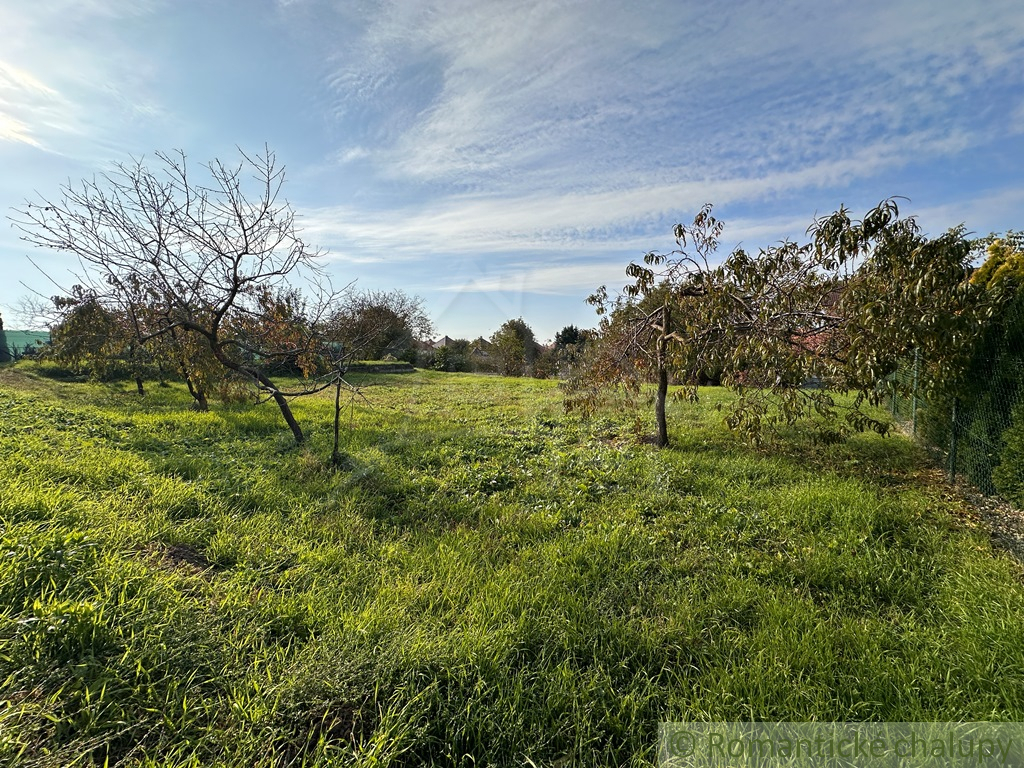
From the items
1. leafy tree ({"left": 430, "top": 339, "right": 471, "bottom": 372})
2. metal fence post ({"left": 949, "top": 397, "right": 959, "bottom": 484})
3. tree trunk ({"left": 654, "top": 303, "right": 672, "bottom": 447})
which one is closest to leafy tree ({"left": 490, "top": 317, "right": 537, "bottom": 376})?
leafy tree ({"left": 430, "top": 339, "right": 471, "bottom": 372})

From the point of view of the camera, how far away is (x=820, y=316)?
3689 millimetres

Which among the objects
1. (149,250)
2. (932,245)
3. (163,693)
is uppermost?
(149,250)

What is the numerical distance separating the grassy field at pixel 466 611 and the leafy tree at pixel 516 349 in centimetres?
2123

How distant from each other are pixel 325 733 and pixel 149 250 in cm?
609

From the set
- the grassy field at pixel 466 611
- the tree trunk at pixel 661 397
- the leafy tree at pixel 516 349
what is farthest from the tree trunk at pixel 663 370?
the leafy tree at pixel 516 349

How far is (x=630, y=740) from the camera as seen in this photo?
59.7 inches

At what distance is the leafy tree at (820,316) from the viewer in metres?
3.02

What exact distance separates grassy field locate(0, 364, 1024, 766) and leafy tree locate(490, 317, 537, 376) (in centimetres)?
2123

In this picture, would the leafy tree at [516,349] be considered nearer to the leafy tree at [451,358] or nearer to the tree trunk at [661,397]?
the leafy tree at [451,358]

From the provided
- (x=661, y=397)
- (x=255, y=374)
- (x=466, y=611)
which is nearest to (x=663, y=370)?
(x=661, y=397)

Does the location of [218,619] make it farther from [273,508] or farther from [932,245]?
[932,245]

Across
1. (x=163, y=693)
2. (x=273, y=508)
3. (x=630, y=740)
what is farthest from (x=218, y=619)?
(x=630, y=740)

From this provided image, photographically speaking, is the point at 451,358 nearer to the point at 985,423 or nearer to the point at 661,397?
the point at 661,397

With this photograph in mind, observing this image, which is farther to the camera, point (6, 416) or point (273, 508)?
point (6, 416)
